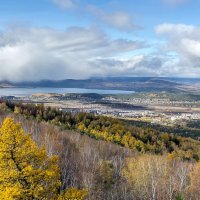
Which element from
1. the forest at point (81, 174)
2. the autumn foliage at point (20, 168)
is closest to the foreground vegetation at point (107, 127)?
the forest at point (81, 174)

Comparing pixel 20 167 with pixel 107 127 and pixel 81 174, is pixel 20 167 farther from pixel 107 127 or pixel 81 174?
pixel 107 127

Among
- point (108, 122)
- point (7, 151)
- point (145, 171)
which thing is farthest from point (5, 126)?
point (108, 122)

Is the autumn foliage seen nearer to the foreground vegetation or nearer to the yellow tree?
the yellow tree

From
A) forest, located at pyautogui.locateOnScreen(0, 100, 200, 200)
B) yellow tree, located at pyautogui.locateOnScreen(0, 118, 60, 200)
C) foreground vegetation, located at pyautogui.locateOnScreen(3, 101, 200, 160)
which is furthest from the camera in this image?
foreground vegetation, located at pyautogui.locateOnScreen(3, 101, 200, 160)

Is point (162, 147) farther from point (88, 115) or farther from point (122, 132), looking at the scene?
point (88, 115)

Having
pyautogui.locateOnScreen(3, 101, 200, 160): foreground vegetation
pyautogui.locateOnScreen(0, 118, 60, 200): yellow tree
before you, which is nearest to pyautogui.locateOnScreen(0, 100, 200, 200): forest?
pyautogui.locateOnScreen(0, 118, 60, 200): yellow tree

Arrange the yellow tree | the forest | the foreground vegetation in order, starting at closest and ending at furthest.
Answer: the yellow tree, the forest, the foreground vegetation

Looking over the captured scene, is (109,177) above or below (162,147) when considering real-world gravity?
above

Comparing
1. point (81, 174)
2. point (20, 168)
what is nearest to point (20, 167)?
point (20, 168)
